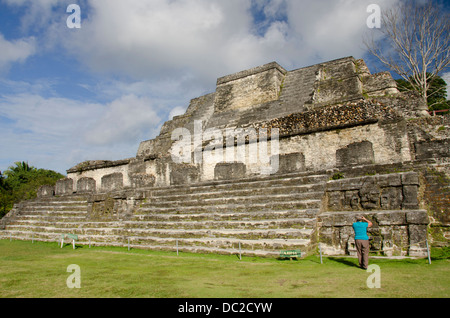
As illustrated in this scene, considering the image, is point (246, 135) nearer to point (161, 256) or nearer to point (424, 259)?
point (161, 256)

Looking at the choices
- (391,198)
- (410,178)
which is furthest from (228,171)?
(410,178)

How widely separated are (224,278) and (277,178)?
4.43 metres

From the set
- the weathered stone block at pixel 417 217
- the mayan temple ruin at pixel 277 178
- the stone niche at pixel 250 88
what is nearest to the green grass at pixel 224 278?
the weathered stone block at pixel 417 217

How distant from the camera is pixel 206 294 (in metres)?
3.43

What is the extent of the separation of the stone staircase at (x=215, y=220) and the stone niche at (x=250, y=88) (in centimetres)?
538

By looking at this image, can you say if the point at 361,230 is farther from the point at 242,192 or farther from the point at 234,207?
the point at 242,192

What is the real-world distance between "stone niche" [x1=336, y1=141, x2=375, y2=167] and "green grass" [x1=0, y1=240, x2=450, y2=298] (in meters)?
3.08

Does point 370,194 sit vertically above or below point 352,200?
above

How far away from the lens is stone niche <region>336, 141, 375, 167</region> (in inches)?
320

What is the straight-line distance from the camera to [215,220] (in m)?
7.39

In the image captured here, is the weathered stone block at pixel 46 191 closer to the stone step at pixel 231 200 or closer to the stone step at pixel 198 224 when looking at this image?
the stone step at pixel 198 224

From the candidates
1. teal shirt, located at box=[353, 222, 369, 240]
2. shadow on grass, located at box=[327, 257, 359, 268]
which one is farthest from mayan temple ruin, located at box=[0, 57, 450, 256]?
teal shirt, located at box=[353, 222, 369, 240]

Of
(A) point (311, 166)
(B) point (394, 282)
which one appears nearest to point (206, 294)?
(B) point (394, 282)
